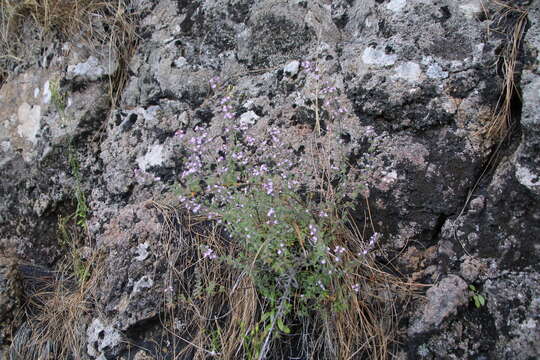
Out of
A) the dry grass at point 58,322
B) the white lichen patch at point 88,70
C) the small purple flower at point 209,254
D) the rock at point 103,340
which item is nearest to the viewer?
the small purple flower at point 209,254

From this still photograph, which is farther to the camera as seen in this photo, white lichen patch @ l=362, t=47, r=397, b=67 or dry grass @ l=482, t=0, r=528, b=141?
white lichen patch @ l=362, t=47, r=397, b=67

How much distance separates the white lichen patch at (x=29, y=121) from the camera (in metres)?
3.01

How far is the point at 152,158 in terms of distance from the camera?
8.61 ft

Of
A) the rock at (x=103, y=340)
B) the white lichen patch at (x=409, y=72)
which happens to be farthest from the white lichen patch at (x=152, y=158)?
the white lichen patch at (x=409, y=72)

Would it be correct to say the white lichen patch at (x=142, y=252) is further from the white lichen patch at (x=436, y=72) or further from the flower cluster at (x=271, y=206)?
the white lichen patch at (x=436, y=72)

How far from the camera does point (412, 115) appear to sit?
2193mm

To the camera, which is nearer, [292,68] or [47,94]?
[292,68]

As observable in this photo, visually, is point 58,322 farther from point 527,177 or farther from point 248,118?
point 527,177

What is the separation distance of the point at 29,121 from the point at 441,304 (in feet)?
8.46

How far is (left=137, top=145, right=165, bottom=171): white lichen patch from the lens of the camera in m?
2.60

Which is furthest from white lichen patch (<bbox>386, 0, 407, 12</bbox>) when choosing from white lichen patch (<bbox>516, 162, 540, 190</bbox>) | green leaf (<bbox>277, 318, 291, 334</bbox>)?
green leaf (<bbox>277, 318, 291, 334</bbox>)

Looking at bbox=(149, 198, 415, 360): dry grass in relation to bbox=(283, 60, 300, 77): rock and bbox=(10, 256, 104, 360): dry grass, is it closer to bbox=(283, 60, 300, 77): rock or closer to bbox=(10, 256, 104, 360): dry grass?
bbox=(10, 256, 104, 360): dry grass

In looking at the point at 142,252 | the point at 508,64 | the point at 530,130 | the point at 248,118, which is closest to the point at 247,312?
the point at 142,252

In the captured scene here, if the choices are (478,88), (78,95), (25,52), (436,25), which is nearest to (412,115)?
(478,88)
